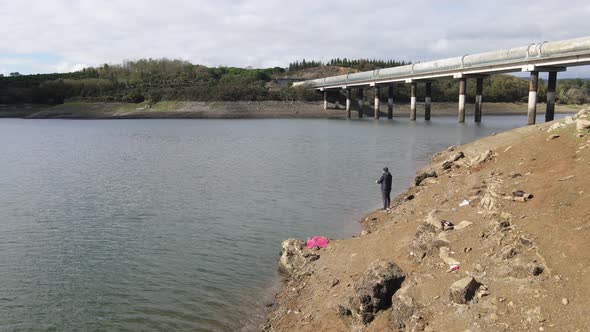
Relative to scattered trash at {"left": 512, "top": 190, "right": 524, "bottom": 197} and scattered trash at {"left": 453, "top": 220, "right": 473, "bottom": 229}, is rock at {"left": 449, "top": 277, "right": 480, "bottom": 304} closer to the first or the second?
scattered trash at {"left": 453, "top": 220, "right": 473, "bottom": 229}

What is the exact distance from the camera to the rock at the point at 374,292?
11078mm

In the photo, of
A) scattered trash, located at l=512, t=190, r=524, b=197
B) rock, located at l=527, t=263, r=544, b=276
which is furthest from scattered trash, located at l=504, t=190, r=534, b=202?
rock, located at l=527, t=263, r=544, b=276

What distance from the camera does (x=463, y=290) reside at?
1001 centimetres

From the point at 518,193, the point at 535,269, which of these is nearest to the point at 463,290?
the point at 535,269

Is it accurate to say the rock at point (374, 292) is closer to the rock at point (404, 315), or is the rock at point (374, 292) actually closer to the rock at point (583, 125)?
the rock at point (404, 315)

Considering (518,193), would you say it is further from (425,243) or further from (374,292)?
(374,292)

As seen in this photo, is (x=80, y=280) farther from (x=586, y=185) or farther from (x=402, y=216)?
(x=586, y=185)

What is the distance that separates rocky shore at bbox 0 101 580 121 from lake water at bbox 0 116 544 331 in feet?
271

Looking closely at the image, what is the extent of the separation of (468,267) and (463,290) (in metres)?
1.78

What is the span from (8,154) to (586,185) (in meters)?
51.7

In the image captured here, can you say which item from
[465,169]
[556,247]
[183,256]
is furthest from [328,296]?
[465,169]

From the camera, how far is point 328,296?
1281 centimetres

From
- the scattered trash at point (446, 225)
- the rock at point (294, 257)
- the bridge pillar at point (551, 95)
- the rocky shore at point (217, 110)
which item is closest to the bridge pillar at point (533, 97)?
the bridge pillar at point (551, 95)

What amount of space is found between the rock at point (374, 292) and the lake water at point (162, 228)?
2.96m
